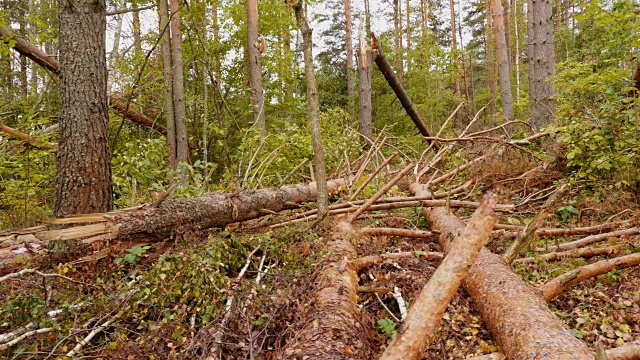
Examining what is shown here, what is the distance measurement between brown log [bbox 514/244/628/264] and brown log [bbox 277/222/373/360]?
5.14ft

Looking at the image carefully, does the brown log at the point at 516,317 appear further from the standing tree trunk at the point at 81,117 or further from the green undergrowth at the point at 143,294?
the standing tree trunk at the point at 81,117

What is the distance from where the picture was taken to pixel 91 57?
3.56 meters

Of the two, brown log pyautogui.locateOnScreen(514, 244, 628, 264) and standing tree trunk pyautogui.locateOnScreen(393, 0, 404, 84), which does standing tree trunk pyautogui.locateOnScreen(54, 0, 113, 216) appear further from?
standing tree trunk pyautogui.locateOnScreen(393, 0, 404, 84)

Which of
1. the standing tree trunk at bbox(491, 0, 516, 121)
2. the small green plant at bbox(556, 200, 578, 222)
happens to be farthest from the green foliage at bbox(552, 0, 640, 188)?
the standing tree trunk at bbox(491, 0, 516, 121)

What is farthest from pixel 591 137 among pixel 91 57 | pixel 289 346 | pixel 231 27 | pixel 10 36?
pixel 231 27

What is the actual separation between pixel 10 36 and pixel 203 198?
3.47 meters

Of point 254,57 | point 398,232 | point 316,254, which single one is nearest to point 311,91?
point 316,254

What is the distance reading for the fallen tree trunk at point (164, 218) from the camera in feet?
9.72

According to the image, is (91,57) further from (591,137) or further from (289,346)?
(591,137)

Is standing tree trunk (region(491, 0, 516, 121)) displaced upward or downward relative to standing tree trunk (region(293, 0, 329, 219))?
upward

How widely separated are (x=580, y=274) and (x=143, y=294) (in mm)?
3075

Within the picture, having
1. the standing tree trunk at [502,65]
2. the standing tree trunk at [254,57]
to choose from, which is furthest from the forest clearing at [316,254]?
the standing tree trunk at [502,65]

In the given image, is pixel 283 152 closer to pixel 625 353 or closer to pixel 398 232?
pixel 398 232

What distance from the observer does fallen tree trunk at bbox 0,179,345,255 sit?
2963 millimetres
